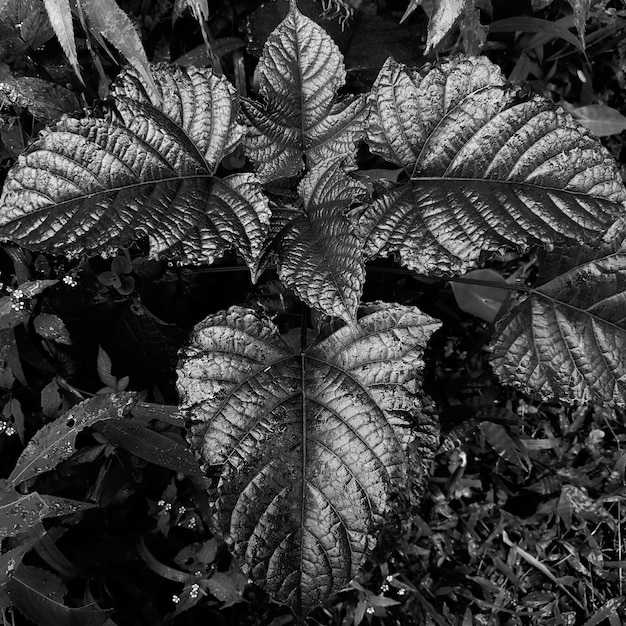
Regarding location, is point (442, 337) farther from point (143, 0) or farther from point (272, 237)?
point (143, 0)

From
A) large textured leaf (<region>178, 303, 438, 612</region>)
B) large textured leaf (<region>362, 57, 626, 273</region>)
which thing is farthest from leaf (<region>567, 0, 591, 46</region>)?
large textured leaf (<region>178, 303, 438, 612</region>)

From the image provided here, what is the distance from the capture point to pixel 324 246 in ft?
3.96

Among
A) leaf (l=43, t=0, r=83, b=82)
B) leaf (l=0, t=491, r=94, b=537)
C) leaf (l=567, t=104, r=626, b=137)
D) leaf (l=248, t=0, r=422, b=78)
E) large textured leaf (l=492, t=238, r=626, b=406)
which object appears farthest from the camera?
leaf (l=567, t=104, r=626, b=137)

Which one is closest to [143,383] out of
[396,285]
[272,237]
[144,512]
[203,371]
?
[144,512]

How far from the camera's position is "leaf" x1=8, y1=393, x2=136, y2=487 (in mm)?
1370

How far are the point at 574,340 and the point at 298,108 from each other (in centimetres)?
78

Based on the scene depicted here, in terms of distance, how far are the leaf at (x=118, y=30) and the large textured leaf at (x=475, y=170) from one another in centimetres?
46

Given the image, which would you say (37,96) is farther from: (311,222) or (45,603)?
(45,603)

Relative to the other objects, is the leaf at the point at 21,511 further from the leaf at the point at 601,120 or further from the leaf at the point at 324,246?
the leaf at the point at 601,120

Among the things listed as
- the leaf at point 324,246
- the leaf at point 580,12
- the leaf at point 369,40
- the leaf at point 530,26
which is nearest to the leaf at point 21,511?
the leaf at point 324,246

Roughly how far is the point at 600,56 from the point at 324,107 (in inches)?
52.0

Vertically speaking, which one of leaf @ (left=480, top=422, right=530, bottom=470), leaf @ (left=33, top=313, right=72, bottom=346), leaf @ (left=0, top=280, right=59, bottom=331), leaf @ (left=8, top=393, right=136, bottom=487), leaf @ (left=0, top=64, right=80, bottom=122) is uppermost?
leaf @ (left=0, top=64, right=80, bottom=122)

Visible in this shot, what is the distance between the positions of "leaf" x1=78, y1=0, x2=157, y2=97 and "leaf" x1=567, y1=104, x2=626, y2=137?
1406 millimetres

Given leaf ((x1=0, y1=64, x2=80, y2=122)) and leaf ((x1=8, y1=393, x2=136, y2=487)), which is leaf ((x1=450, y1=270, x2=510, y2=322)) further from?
leaf ((x1=0, y1=64, x2=80, y2=122))
